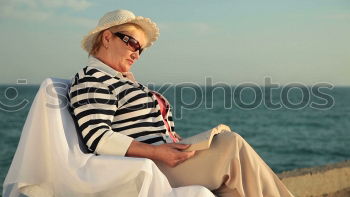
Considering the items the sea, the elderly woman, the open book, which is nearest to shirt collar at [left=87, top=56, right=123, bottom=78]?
the elderly woman

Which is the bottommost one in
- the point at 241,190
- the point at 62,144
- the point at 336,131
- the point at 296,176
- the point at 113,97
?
the point at 336,131

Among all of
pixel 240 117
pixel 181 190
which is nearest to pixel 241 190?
pixel 181 190

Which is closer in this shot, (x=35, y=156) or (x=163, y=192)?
(x=163, y=192)

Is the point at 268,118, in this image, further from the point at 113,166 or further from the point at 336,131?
the point at 113,166

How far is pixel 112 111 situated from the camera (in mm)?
2500

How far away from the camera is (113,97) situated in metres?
2.53

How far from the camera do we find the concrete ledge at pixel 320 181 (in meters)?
4.37

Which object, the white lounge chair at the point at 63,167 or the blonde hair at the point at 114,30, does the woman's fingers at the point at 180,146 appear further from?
the blonde hair at the point at 114,30

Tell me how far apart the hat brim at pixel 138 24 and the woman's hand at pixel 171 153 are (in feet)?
2.24

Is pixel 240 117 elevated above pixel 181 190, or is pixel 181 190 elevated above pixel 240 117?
pixel 181 190

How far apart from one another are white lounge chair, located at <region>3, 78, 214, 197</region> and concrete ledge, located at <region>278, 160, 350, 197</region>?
214cm

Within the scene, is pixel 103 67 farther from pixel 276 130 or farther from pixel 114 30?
pixel 276 130

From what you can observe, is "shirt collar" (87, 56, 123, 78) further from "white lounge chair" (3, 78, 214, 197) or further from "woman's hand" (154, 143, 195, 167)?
"woman's hand" (154, 143, 195, 167)

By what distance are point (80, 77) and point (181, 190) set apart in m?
0.71
